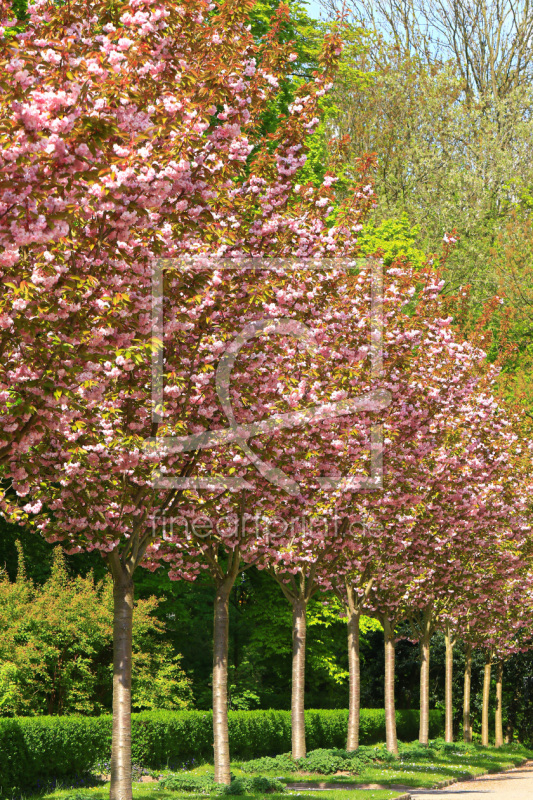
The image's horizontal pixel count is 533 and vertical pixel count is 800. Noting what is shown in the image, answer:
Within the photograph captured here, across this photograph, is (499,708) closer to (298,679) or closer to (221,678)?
(298,679)

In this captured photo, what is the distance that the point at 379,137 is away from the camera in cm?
4084

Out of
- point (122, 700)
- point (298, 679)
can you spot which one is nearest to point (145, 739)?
point (298, 679)

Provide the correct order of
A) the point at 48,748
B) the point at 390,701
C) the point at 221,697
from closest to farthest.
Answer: the point at 221,697, the point at 48,748, the point at 390,701

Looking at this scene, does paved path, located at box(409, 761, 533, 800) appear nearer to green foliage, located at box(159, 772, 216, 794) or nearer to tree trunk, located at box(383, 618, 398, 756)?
tree trunk, located at box(383, 618, 398, 756)

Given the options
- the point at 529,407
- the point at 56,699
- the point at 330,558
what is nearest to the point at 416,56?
the point at 529,407

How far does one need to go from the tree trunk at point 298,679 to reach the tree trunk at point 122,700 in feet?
26.1

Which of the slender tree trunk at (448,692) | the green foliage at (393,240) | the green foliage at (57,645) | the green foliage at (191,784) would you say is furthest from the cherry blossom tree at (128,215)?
the slender tree trunk at (448,692)

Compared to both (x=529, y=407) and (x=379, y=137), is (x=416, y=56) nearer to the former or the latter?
(x=379, y=137)

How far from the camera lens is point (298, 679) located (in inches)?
746

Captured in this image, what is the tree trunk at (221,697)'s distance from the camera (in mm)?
15203

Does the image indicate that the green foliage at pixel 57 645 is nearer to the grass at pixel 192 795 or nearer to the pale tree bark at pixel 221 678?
the grass at pixel 192 795

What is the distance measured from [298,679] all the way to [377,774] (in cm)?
317

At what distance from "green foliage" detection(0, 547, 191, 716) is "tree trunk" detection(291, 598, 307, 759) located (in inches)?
168

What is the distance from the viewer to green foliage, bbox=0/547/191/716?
1883 centimetres
